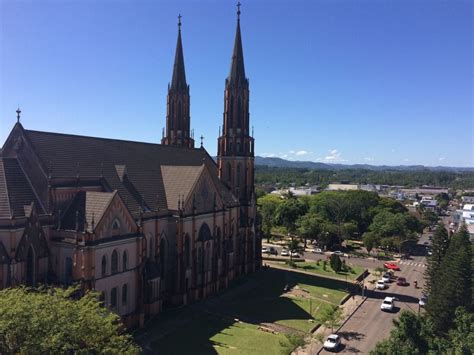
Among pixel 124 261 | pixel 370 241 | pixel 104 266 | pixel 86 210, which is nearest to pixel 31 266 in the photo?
pixel 104 266

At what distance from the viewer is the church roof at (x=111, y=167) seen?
44000 millimetres

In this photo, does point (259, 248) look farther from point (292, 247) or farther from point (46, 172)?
point (46, 172)

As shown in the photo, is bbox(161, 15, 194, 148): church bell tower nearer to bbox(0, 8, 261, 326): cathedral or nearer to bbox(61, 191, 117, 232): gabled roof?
bbox(0, 8, 261, 326): cathedral

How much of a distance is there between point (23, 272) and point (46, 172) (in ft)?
34.5

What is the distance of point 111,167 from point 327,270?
159ft

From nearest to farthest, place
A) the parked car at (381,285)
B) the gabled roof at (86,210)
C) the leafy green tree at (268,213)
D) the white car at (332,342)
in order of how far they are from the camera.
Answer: the gabled roof at (86,210) → the white car at (332,342) → the parked car at (381,285) → the leafy green tree at (268,213)

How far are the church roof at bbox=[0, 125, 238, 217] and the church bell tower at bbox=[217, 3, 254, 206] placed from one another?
7.77 meters

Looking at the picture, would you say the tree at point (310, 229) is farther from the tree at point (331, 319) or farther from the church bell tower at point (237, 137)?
the tree at point (331, 319)

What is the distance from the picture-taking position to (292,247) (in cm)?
8919

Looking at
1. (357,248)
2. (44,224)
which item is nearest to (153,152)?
(44,224)

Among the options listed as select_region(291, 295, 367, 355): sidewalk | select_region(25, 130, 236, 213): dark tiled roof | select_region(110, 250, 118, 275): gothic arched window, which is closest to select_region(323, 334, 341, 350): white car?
select_region(291, 295, 367, 355): sidewalk

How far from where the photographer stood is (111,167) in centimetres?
5244

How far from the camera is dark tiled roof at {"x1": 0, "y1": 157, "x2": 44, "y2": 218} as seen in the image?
38.7 metres

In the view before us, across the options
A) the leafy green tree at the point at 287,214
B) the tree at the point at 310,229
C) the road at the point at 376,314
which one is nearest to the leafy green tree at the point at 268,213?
the leafy green tree at the point at 287,214
